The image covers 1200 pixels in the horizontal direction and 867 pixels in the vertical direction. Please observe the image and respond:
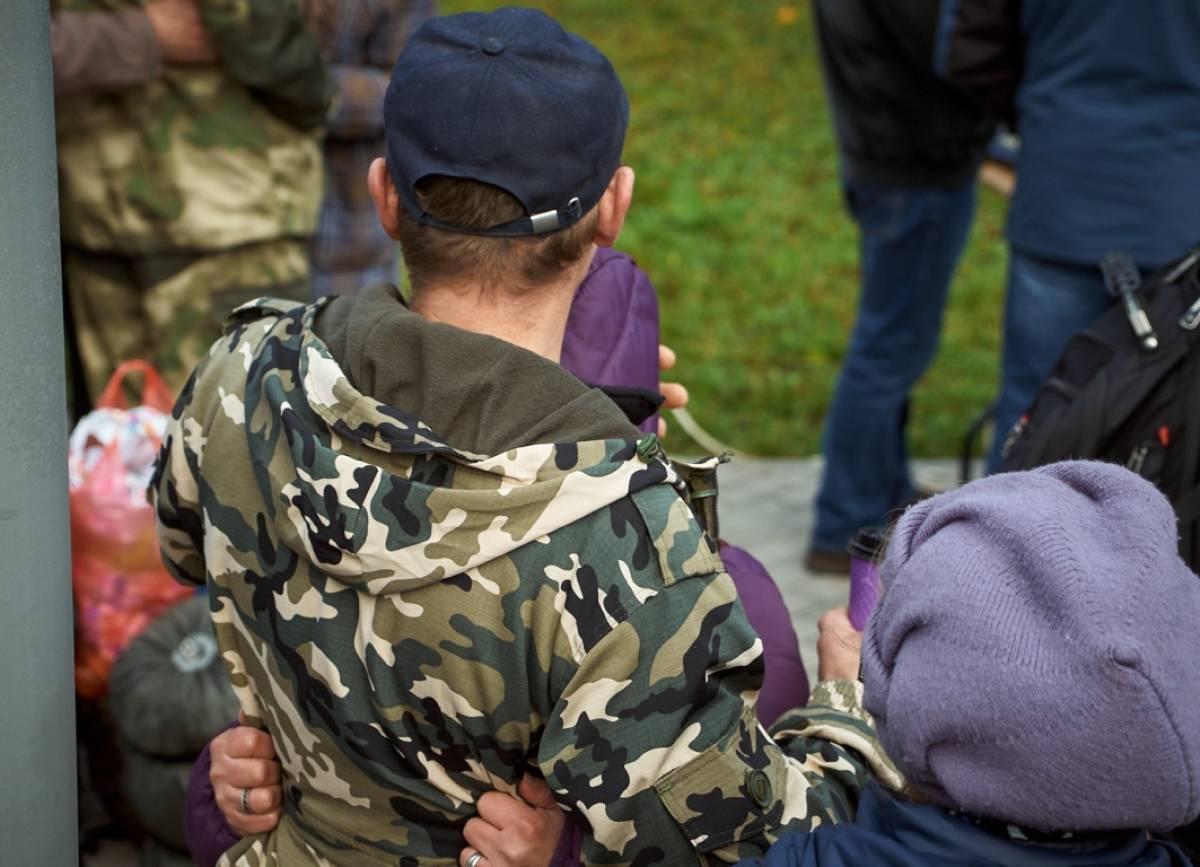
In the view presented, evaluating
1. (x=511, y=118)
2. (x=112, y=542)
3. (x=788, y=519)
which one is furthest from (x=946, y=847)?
(x=788, y=519)

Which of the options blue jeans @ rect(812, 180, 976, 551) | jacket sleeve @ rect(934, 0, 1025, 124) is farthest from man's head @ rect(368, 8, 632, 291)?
blue jeans @ rect(812, 180, 976, 551)

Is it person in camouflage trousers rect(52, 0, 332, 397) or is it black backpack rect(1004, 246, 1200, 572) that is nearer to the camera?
black backpack rect(1004, 246, 1200, 572)

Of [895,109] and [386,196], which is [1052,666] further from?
[895,109]

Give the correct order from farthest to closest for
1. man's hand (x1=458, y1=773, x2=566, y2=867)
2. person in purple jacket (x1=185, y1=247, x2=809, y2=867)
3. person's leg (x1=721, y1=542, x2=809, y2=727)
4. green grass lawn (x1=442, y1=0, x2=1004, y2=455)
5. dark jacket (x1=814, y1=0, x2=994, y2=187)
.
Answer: green grass lawn (x1=442, y1=0, x2=1004, y2=455)
dark jacket (x1=814, y1=0, x2=994, y2=187)
person's leg (x1=721, y1=542, x2=809, y2=727)
person in purple jacket (x1=185, y1=247, x2=809, y2=867)
man's hand (x1=458, y1=773, x2=566, y2=867)

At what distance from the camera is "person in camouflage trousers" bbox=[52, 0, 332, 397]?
3.48 meters

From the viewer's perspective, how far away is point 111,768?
10.5 ft

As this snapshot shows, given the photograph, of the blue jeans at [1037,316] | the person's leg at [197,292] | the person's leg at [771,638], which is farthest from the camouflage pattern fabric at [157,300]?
the person's leg at [771,638]

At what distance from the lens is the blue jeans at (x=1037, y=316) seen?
3.41 metres

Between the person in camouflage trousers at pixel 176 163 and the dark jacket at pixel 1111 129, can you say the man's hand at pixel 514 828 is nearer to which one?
the dark jacket at pixel 1111 129

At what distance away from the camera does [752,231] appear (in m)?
8.12

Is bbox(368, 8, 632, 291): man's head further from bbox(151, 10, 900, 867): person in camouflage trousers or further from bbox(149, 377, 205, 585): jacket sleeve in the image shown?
bbox(149, 377, 205, 585): jacket sleeve

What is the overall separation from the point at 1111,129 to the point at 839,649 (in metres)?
1.94

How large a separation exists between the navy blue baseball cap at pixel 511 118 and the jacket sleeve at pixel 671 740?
43 cm

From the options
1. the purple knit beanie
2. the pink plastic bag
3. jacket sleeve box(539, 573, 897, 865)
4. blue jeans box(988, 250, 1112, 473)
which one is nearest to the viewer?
the purple knit beanie
